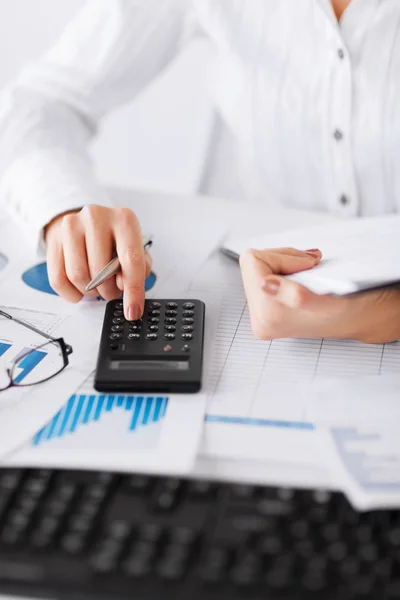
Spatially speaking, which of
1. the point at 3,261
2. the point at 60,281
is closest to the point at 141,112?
the point at 3,261

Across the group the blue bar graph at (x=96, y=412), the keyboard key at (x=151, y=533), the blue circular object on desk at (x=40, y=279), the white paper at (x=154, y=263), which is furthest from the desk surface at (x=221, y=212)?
the keyboard key at (x=151, y=533)

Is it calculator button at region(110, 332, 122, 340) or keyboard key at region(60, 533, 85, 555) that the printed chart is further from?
keyboard key at region(60, 533, 85, 555)

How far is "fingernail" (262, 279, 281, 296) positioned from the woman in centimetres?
26

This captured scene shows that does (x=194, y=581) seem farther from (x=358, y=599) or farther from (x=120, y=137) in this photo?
(x=120, y=137)

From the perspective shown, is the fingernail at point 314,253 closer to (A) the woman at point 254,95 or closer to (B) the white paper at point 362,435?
(B) the white paper at point 362,435

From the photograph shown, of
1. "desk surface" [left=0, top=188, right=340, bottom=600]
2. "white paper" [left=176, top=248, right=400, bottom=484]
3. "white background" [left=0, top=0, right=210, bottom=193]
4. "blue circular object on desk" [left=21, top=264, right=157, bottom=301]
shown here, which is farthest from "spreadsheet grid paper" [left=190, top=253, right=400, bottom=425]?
"white background" [left=0, top=0, right=210, bottom=193]

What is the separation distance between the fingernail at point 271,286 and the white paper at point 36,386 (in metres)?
0.16

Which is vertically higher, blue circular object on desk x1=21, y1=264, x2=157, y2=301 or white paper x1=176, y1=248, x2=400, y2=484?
white paper x1=176, y1=248, x2=400, y2=484

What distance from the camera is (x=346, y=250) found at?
0.63 m

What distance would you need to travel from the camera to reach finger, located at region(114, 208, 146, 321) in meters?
0.59

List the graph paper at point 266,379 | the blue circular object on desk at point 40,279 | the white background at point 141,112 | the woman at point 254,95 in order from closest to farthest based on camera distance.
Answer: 1. the graph paper at point 266,379
2. the blue circular object on desk at point 40,279
3. the woman at point 254,95
4. the white background at point 141,112

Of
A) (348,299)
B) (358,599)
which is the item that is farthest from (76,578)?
(348,299)

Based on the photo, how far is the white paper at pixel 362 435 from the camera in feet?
1.35

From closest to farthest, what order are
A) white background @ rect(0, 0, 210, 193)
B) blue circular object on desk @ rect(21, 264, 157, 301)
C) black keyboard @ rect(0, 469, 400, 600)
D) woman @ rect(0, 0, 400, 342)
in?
black keyboard @ rect(0, 469, 400, 600)
blue circular object on desk @ rect(21, 264, 157, 301)
woman @ rect(0, 0, 400, 342)
white background @ rect(0, 0, 210, 193)
